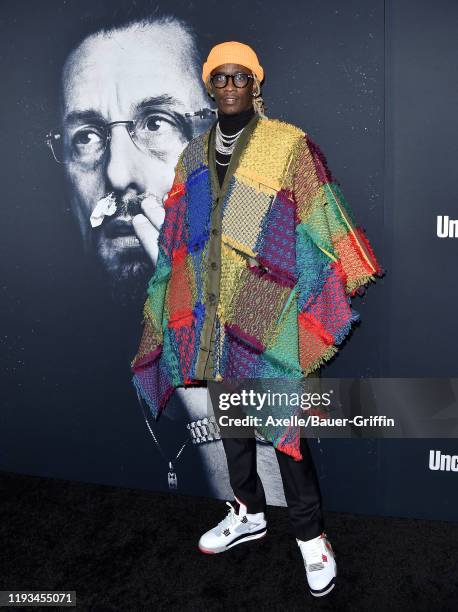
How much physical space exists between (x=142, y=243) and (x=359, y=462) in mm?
1077

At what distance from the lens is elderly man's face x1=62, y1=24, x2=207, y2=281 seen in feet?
6.56

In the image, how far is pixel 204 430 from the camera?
2.26 metres

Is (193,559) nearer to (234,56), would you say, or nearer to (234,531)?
(234,531)

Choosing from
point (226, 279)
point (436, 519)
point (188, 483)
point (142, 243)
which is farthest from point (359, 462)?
point (142, 243)

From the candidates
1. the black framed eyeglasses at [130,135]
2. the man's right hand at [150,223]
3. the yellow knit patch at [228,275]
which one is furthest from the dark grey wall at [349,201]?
the yellow knit patch at [228,275]

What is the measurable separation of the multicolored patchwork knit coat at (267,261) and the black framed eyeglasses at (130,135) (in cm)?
27

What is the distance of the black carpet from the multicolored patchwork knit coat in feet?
1.47

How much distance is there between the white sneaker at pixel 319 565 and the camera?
176 centimetres

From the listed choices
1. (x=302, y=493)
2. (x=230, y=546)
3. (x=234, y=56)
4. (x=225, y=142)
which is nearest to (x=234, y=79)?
(x=234, y=56)

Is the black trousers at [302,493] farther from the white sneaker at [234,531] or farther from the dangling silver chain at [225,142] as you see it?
the dangling silver chain at [225,142]

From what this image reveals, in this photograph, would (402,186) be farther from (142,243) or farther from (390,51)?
(142,243)

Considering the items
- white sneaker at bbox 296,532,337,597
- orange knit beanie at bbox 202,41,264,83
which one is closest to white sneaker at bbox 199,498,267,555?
white sneaker at bbox 296,532,337,597

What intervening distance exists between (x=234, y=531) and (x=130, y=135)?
1371 millimetres

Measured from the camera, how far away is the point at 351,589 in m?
1.79
